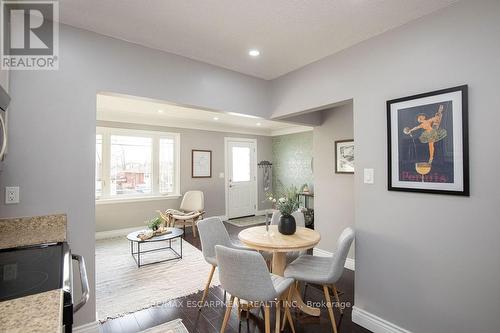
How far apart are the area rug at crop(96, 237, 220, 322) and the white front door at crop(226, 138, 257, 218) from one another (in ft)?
8.43

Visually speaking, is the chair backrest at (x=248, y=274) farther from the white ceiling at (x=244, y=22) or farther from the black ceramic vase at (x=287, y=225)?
the white ceiling at (x=244, y=22)

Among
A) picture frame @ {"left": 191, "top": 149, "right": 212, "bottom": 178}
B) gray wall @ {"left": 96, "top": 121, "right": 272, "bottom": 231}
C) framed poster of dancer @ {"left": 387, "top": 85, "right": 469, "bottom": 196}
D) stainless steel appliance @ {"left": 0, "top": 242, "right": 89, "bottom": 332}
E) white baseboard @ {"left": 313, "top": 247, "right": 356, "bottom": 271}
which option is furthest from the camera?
picture frame @ {"left": 191, "top": 149, "right": 212, "bottom": 178}

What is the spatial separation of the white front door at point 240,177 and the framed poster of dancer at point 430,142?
15.9 ft

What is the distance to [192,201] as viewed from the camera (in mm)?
5594

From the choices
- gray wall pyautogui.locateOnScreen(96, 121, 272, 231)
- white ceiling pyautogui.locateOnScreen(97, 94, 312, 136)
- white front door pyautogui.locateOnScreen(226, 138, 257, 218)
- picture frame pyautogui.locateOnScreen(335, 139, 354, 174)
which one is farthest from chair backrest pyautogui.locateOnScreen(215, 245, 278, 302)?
white front door pyautogui.locateOnScreen(226, 138, 257, 218)

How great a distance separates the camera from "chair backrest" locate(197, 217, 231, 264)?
2.55 m

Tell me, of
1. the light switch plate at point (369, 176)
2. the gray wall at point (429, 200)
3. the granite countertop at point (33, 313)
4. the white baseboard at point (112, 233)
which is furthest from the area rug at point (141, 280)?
the light switch plate at point (369, 176)

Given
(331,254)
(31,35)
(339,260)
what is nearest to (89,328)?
(339,260)

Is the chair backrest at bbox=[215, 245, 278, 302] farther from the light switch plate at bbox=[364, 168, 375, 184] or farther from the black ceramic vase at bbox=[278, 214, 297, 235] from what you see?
the light switch plate at bbox=[364, 168, 375, 184]

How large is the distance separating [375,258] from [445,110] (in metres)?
1.32

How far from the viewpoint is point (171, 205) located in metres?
5.58

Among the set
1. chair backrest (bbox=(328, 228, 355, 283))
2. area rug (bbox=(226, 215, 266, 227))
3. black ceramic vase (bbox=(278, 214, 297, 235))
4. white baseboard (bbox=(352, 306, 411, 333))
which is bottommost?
area rug (bbox=(226, 215, 266, 227))

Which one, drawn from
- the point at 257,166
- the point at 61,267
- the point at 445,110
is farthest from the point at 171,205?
the point at 445,110

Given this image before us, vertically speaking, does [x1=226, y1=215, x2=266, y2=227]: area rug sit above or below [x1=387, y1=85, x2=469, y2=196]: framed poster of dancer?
below
